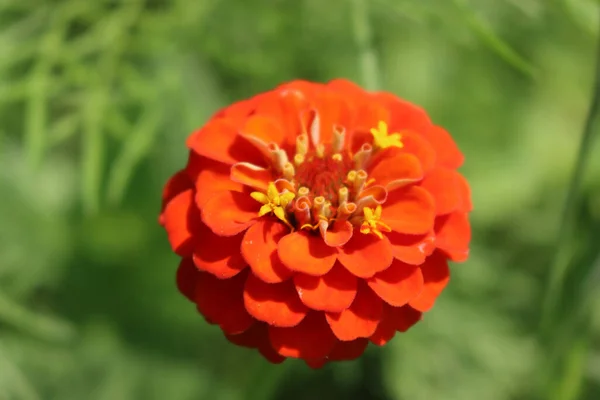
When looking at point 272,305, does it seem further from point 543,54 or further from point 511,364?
point 543,54

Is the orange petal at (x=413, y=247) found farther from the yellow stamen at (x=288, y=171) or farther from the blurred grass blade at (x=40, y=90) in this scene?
the blurred grass blade at (x=40, y=90)

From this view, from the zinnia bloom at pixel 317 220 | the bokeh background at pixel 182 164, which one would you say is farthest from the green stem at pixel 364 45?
the zinnia bloom at pixel 317 220

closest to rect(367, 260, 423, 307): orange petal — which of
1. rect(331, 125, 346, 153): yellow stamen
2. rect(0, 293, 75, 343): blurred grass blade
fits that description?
rect(331, 125, 346, 153): yellow stamen

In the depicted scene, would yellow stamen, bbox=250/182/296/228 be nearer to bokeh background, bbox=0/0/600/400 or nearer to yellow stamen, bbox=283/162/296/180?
yellow stamen, bbox=283/162/296/180

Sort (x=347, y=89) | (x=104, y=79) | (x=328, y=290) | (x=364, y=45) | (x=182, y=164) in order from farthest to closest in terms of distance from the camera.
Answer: (x=182, y=164) < (x=104, y=79) < (x=364, y=45) < (x=347, y=89) < (x=328, y=290)

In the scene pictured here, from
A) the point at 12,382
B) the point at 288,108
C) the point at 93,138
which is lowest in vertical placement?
the point at 12,382

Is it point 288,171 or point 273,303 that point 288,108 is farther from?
point 273,303

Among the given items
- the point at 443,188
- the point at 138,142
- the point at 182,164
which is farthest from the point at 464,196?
the point at 182,164
